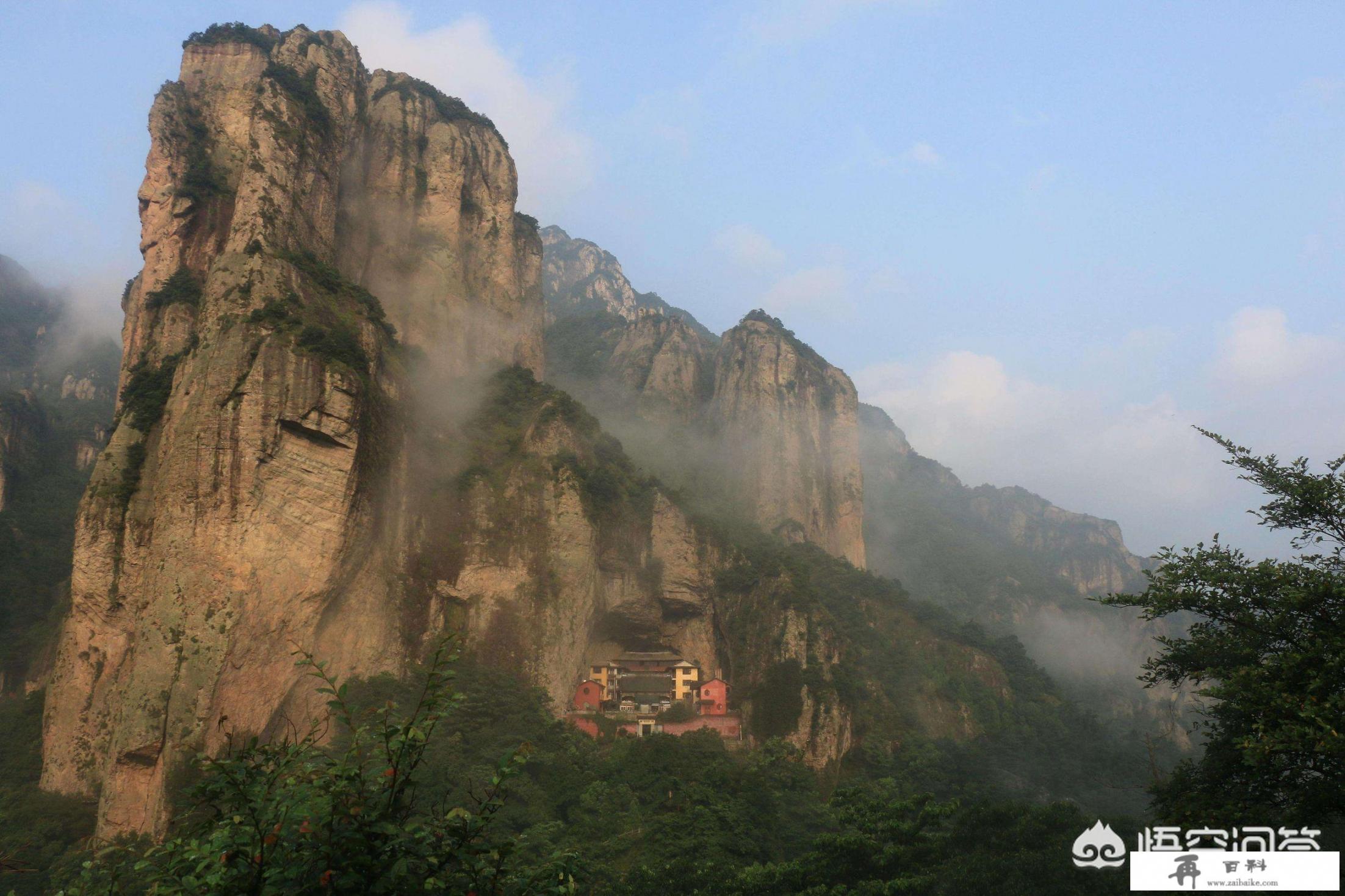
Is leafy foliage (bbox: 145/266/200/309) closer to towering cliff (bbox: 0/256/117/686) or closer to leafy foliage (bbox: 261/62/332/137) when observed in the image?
leafy foliage (bbox: 261/62/332/137)

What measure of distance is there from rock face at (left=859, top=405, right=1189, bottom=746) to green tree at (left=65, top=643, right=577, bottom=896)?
262ft

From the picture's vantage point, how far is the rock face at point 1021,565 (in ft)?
291

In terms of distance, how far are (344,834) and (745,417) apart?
7414 centimetres

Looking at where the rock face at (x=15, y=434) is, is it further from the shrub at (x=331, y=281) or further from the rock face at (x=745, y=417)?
the rock face at (x=745, y=417)

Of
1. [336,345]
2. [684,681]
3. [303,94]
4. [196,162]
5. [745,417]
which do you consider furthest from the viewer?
[745,417]

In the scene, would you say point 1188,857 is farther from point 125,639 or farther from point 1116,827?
point 125,639

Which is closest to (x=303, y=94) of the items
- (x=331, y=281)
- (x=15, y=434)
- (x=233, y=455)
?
(x=331, y=281)

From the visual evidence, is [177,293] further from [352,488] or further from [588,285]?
[588,285]

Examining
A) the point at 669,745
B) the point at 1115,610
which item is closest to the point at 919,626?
the point at 669,745

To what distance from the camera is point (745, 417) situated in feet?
256

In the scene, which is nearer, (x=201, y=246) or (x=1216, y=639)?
(x=1216, y=639)

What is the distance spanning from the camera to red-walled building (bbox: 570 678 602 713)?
138 feet

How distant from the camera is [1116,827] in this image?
2172 cm

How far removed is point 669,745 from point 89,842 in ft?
68.5
